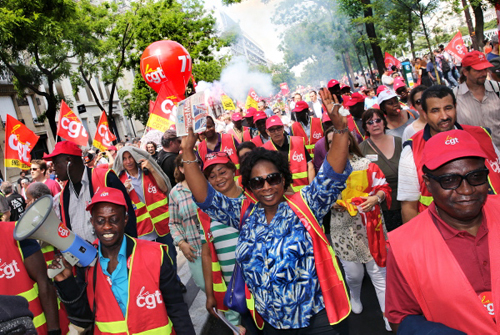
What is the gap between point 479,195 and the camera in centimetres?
186

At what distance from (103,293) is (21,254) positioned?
0.71 metres

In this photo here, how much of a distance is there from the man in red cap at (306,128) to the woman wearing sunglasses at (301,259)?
16.6 ft

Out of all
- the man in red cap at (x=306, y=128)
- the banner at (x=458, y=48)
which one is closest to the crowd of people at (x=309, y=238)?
the man in red cap at (x=306, y=128)

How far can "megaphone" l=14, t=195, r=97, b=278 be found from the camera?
2629 mm

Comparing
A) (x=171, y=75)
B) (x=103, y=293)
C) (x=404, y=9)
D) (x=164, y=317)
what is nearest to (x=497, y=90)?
(x=164, y=317)

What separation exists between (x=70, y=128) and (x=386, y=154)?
21.6ft

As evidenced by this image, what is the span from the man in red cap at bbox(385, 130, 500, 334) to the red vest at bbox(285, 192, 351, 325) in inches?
20.6

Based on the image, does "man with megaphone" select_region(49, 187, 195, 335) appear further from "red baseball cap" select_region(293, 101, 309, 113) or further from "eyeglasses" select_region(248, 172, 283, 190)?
"red baseball cap" select_region(293, 101, 309, 113)

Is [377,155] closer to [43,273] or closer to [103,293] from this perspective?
[103,293]

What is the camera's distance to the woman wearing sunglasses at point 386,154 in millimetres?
4125

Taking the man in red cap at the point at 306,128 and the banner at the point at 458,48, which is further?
the banner at the point at 458,48

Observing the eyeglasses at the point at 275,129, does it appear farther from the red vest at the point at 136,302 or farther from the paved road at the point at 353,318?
the red vest at the point at 136,302

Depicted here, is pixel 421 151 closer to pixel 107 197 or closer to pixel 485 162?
pixel 485 162

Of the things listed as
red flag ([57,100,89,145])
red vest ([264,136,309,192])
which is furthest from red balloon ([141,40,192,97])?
red vest ([264,136,309,192])
